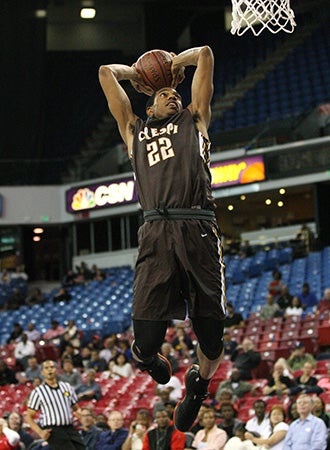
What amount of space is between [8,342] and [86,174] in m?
8.82

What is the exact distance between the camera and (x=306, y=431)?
1043 cm

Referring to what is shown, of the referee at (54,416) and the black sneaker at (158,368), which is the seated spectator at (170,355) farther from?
the black sneaker at (158,368)

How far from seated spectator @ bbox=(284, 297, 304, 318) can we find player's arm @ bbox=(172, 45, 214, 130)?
13.2m

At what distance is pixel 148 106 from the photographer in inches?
226

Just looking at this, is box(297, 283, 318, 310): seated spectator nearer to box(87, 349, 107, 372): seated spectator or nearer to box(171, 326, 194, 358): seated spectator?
box(171, 326, 194, 358): seated spectator

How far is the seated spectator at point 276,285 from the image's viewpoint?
69.5 feet

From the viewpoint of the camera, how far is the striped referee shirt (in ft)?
35.3

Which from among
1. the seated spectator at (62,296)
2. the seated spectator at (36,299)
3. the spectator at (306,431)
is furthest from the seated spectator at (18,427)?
the seated spectator at (36,299)

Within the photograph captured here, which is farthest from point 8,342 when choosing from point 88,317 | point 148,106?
point 148,106

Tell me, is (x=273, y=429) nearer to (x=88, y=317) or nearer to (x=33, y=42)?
(x=88, y=317)

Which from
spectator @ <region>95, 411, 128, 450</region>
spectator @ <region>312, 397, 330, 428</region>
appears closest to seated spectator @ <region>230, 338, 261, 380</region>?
spectator @ <region>95, 411, 128, 450</region>

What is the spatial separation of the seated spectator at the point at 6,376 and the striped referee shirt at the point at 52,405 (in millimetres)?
8055

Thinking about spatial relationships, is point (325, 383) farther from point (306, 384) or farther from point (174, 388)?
point (174, 388)

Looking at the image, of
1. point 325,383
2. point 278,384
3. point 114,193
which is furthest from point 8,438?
point 114,193
